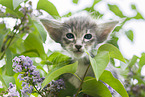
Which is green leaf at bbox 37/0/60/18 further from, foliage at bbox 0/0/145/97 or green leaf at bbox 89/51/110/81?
green leaf at bbox 89/51/110/81

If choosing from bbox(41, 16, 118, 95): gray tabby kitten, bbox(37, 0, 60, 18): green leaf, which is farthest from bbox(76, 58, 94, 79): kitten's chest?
bbox(37, 0, 60, 18): green leaf

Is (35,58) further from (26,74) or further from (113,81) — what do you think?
(113,81)

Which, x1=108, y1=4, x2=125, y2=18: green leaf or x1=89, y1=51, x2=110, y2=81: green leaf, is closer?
x1=89, y1=51, x2=110, y2=81: green leaf

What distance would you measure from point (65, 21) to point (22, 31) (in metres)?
0.20

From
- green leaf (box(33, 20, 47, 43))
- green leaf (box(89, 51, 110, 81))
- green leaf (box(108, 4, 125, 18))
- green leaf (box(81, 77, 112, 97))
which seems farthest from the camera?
green leaf (box(108, 4, 125, 18))

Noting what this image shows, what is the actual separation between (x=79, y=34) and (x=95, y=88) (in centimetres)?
25

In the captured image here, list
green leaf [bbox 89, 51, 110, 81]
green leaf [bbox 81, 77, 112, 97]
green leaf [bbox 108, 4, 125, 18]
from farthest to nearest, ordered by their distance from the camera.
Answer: green leaf [bbox 108, 4, 125, 18], green leaf [bbox 81, 77, 112, 97], green leaf [bbox 89, 51, 110, 81]

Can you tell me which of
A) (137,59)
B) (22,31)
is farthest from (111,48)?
(137,59)

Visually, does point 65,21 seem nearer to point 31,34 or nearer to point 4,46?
point 31,34

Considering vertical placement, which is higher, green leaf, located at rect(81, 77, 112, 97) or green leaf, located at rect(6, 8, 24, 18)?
green leaf, located at rect(6, 8, 24, 18)

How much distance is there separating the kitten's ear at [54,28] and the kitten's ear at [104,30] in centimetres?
16

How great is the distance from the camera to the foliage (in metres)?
0.48

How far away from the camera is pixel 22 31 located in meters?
0.81

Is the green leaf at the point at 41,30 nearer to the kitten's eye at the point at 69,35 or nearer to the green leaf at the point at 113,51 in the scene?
the kitten's eye at the point at 69,35
